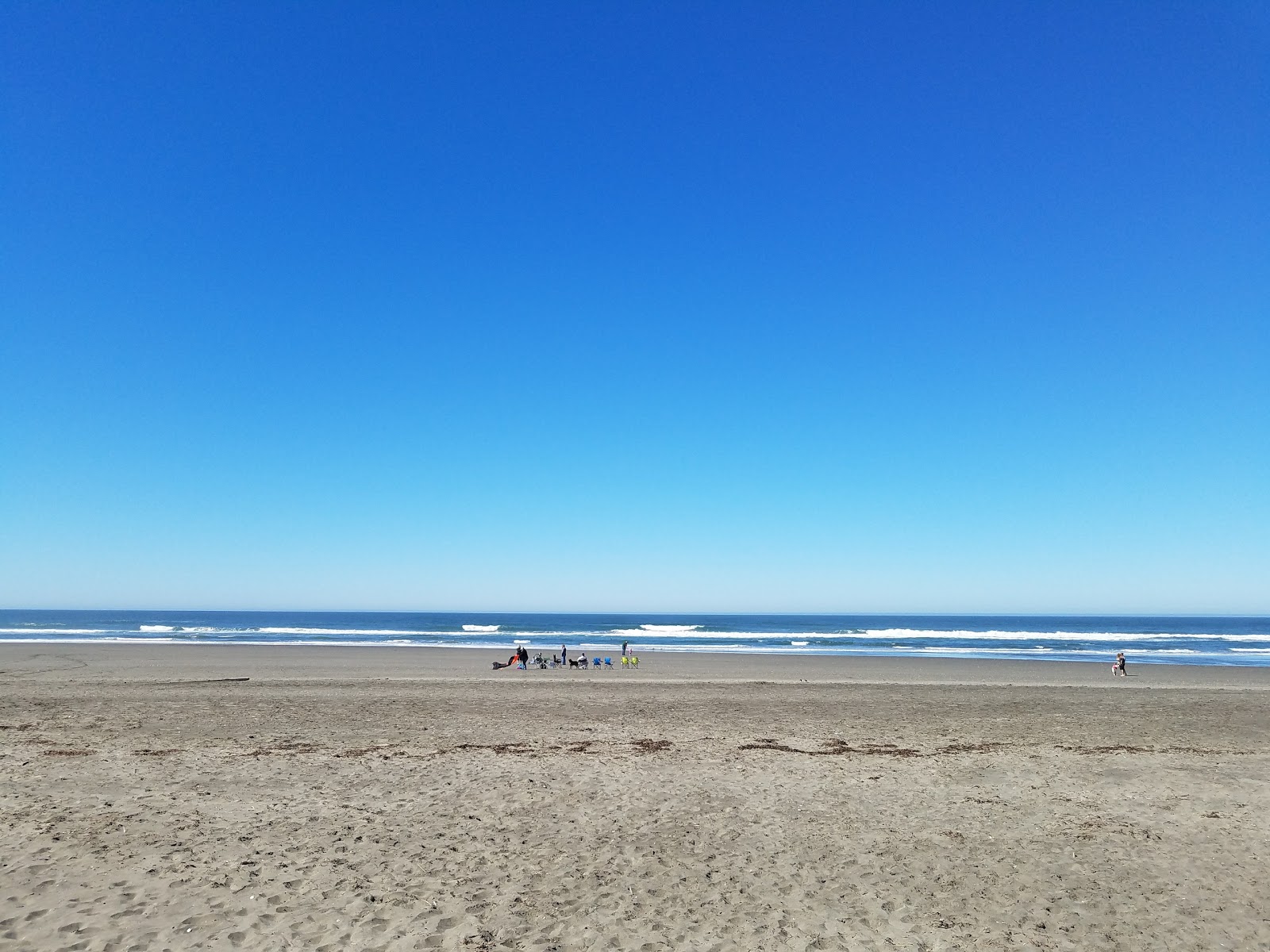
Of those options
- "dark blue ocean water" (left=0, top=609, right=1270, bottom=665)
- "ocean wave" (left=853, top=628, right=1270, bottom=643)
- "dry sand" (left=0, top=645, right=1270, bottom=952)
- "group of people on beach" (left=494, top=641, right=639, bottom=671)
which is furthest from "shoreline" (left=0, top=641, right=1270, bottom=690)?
"ocean wave" (left=853, top=628, right=1270, bottom=643)

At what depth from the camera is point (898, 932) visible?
6.27 meters

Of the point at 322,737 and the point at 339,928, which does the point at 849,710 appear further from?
the point at 339,928

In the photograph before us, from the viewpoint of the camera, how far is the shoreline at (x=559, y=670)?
91.6ft

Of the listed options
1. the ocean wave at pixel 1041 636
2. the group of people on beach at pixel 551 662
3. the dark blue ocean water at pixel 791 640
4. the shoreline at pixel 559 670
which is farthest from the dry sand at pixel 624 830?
the ocean wave at pixel 1041 636

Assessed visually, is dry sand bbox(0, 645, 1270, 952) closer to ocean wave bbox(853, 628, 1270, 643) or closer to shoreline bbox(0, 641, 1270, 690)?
shoreline bbox(0, 641, 1270, 690)

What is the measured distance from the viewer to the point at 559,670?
31781 mm

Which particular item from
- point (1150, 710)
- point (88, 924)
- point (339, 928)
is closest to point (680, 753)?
point (339, 928)

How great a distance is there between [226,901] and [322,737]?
26.3 feet

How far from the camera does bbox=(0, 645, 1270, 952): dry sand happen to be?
6320mm

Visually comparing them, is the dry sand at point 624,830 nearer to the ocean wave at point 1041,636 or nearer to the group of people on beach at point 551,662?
the group of people on beach at point 551,662

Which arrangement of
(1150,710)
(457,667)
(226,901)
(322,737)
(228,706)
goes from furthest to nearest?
(457,667)
(1150,710)
(228,706)
(322,737)
(226,901)

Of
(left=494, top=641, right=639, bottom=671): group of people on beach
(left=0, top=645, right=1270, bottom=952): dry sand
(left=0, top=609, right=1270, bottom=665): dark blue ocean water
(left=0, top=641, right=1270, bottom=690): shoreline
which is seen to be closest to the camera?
(left=0, top=645, right=1270, bottom=952): dry sand

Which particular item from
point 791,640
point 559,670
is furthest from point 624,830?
point 791,640

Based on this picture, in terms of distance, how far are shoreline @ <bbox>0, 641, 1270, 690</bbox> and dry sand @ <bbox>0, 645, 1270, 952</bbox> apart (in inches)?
408
